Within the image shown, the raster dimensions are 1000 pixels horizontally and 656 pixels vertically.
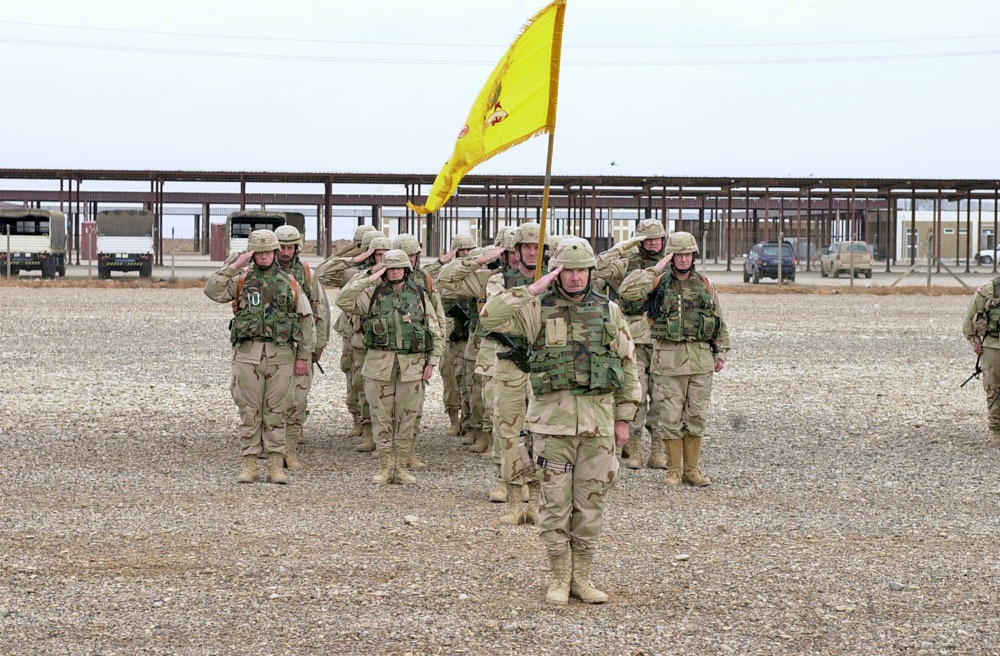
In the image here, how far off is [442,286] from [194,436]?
3.22m

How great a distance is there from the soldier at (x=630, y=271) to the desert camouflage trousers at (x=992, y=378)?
329 cm

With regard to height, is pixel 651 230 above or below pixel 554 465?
above

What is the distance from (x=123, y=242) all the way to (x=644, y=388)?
109ft

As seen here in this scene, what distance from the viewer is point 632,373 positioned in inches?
264

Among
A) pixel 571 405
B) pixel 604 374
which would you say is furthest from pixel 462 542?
pixel 604 374

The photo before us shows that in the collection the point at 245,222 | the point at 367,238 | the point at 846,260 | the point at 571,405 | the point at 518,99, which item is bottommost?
the point at 571,405

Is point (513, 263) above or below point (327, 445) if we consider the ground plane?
above

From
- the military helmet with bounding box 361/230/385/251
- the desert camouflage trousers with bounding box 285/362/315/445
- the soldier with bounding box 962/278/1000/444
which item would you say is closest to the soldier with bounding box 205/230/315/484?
the desert camouflage trousers with bounding box 285/362/315/445

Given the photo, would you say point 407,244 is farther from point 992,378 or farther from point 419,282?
point 992,378

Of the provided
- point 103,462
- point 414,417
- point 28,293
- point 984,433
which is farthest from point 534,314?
point 28,293

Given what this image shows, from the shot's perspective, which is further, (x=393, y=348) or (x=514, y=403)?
(x=393, y=348)

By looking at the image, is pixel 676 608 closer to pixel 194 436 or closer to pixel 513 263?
pixel 513 263

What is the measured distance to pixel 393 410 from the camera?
9977 mm

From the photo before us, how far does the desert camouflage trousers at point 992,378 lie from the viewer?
11891 mm
